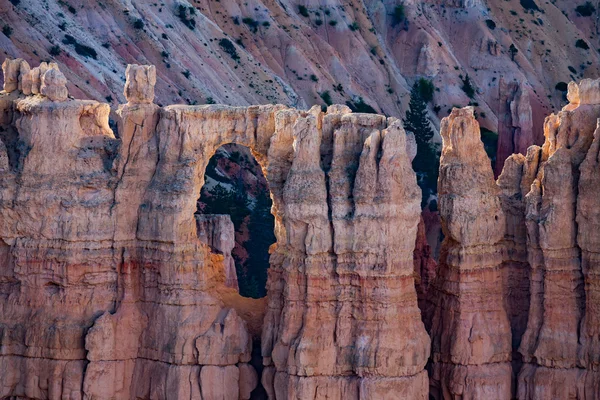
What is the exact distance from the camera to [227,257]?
42969 mm

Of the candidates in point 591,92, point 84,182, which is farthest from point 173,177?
point 591,92

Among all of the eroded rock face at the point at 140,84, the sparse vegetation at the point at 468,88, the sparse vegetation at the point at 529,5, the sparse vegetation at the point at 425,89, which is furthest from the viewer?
the sparse vegetation at the point at 529,5

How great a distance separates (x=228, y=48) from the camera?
266 ft

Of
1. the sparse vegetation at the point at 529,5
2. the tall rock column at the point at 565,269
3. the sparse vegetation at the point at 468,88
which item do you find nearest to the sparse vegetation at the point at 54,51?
the tall rock column at the point at 565,269

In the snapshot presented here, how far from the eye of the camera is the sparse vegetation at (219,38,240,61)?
80750mm

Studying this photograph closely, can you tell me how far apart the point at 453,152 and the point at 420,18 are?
6246 cm

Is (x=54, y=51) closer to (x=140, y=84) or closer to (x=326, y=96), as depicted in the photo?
(x=326, y=96)

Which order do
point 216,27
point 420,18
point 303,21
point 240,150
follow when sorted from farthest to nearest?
point 420,18 < point 303,21 < point 216,27 < point 240,150

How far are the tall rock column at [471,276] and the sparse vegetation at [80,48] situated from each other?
32.0 m

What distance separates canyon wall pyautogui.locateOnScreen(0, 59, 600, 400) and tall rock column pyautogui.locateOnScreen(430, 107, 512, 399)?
0.04 m

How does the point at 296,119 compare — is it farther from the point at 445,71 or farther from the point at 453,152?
the point at 445,71

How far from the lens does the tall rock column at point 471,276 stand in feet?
121

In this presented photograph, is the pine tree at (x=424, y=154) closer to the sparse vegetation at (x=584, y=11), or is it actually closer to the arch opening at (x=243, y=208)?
the arch opening at (x=243, y=208)

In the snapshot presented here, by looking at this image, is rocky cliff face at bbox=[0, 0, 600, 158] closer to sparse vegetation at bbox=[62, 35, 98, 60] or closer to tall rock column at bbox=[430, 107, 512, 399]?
sparse vegetation at bbox=[62, 35, 98, 60]
